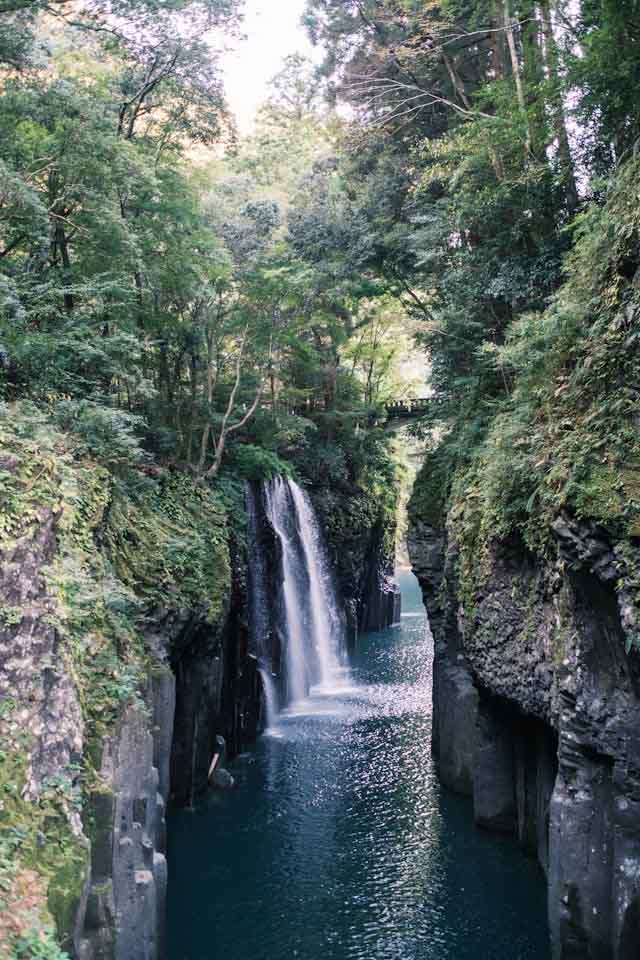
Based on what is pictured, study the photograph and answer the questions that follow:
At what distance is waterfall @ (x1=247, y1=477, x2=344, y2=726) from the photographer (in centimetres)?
2300

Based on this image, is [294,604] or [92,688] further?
[294,604]

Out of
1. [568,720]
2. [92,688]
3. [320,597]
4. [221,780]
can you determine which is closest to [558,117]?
[568,720]

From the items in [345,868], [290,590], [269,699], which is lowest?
[345,868]

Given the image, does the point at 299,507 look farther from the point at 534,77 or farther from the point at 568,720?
the point at 568,720

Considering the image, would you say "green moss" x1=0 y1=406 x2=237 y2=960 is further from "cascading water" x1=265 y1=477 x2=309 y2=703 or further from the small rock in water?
"cascading water" x1=265 y1=477 x2=309 y2=703

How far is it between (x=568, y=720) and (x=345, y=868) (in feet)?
19.6

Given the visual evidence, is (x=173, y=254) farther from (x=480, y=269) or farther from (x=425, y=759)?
(x=425, y=759)

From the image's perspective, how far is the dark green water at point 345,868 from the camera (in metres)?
11.2

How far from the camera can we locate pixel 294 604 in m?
26.0

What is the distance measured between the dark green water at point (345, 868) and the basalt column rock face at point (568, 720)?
1184mm

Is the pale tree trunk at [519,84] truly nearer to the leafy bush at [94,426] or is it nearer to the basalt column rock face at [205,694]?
the leafy bush at [94,426]

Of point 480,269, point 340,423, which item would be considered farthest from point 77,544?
point 340,423

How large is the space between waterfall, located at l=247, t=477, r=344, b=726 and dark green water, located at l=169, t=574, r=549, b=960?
12.2 ft

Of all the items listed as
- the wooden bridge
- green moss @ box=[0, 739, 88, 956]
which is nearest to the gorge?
green moss @ box=[0, 739, 88, 956]
